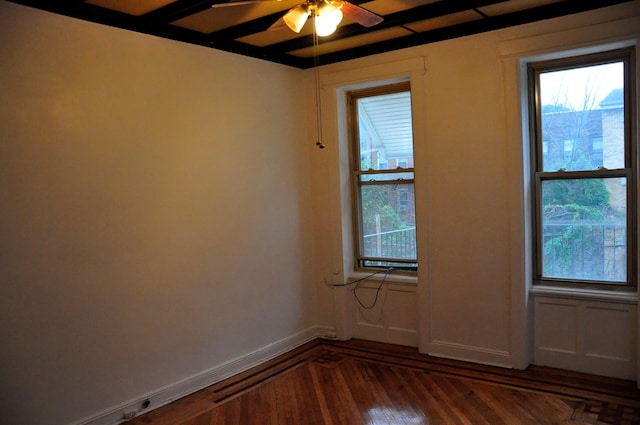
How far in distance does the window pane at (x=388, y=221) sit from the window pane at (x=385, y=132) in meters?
0.25

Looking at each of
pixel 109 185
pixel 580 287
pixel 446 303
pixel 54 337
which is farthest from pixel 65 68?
pixel 580 287

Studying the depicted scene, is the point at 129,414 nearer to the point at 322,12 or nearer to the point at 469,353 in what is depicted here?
the point at 469,353

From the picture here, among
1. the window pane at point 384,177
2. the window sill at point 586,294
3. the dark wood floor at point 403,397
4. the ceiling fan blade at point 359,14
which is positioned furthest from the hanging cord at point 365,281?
the ceiling fan blade at point 359,14

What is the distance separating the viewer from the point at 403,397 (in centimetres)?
397

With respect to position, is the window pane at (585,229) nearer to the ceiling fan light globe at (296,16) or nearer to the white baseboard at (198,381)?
the white baseboard at (198,381)

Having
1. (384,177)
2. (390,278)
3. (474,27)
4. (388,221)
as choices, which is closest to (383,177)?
(384,177)

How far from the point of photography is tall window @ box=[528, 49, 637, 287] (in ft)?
13.2

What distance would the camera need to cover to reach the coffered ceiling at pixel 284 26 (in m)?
3.57

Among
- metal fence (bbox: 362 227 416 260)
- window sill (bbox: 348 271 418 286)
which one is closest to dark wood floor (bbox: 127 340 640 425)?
window sill (bbox: 348 271 418 286)

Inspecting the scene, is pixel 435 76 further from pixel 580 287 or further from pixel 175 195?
pixel 175 195

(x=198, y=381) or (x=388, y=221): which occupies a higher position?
(x=388, y=221)

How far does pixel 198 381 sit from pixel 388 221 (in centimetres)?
236

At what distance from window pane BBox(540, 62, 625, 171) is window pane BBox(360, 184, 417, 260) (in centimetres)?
134

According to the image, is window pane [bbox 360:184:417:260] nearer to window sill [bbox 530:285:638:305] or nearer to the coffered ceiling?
window sill [bbox 530:285:638:305]
